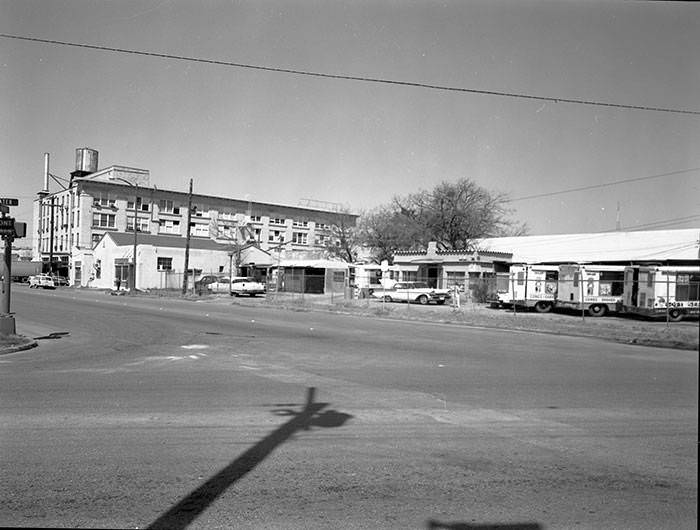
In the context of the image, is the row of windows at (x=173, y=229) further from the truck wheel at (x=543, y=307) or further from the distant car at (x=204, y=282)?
the truck wheel at (x=543, y=307)

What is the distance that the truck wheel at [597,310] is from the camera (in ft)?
71.7

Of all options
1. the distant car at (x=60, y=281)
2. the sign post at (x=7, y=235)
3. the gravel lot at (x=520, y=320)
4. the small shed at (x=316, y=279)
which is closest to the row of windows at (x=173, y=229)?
the small shed at (x=316, y=279)

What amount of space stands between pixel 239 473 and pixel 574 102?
12.4ft

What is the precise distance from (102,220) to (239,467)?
29.1 m

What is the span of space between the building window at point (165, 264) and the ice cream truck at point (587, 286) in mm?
41213

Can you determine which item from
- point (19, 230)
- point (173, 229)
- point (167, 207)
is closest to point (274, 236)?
point (173, 229)

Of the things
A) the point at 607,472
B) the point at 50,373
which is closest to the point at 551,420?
the point at 607,472

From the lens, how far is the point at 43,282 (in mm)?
52094

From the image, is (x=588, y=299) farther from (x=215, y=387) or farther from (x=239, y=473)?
(x=239, y=473)

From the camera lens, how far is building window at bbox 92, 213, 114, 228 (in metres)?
29.8

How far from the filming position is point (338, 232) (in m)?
63.9

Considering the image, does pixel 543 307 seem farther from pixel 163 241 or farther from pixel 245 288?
pixel 163 241

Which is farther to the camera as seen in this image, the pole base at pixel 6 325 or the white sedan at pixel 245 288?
the white sedan at pixel 245 288

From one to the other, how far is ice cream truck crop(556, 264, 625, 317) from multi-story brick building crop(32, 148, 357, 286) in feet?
61.7
